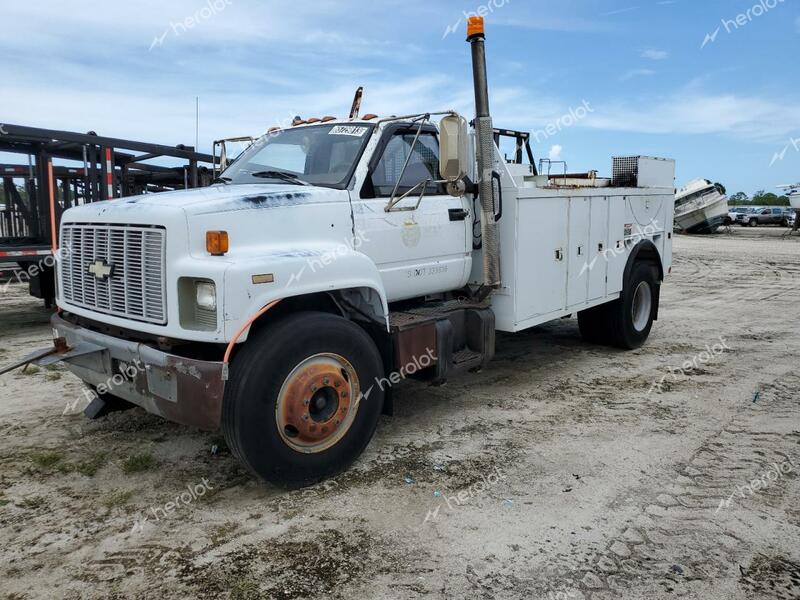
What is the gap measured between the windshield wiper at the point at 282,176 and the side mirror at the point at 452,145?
0.99 meters

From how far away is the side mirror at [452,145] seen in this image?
455 centimetres

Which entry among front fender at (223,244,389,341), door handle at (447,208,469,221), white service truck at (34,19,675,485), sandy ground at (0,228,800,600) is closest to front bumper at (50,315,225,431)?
white service truck at (34,19,675,485)

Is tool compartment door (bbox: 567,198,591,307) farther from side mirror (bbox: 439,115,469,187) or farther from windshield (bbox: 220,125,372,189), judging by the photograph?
windshield (bbox: 220,125,372,189)

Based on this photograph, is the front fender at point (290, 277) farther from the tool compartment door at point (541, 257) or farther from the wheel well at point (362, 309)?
the tool compartment door at point (541, 257)

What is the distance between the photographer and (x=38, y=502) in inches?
151

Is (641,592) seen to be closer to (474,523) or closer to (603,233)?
(474,523)

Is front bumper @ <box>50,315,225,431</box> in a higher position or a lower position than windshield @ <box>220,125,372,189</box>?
lower

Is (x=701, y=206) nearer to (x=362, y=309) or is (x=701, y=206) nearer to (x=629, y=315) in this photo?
(x=629, y=315)

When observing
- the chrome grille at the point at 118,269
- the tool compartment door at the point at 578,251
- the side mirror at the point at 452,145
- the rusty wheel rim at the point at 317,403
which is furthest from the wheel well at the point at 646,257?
the chrome grille at the point at 118,269

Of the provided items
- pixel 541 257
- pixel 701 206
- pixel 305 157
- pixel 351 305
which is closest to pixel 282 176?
pixel 305 157

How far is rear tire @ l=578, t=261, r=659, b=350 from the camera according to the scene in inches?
300

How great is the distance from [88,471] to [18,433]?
107 cm

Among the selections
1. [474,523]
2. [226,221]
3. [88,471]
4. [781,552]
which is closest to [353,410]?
[474,523]

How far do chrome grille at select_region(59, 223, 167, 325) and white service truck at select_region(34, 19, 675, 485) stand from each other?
1cm
